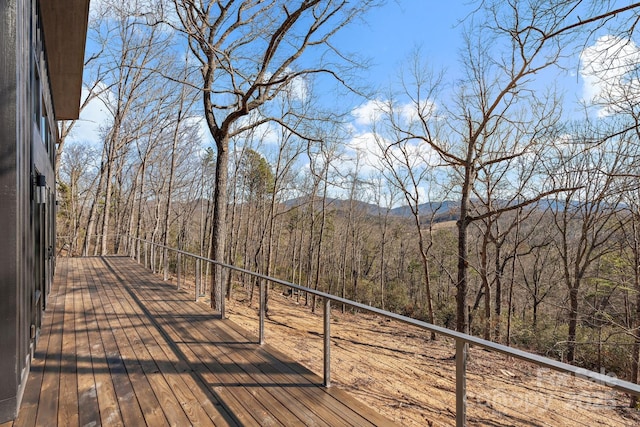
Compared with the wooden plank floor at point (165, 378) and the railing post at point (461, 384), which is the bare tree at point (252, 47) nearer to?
the wooden plank floor at point (165, 378)

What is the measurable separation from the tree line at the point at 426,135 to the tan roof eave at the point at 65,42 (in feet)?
3.02

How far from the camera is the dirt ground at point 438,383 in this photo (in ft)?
6.86

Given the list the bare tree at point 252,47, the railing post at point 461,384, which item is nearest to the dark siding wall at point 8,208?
the railing post at point 461,384

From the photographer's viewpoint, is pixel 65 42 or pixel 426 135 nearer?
pixel 65 42

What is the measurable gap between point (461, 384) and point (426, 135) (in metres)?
9.92

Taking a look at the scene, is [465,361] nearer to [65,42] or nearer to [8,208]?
[8,208]

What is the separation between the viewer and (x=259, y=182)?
22094 mm

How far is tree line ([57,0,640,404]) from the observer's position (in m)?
5.77

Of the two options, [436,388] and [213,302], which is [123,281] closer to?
[213,302]

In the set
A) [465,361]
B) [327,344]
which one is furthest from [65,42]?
[465,361]

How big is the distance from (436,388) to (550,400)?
535 cm

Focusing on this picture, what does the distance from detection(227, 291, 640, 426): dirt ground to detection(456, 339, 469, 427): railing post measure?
1.36 ft

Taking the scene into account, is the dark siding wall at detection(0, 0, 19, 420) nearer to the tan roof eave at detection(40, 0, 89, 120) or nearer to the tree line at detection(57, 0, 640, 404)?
the tan roof eave at detection(40, 0, 89, 120)

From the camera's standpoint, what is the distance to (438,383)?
23.1 feet
